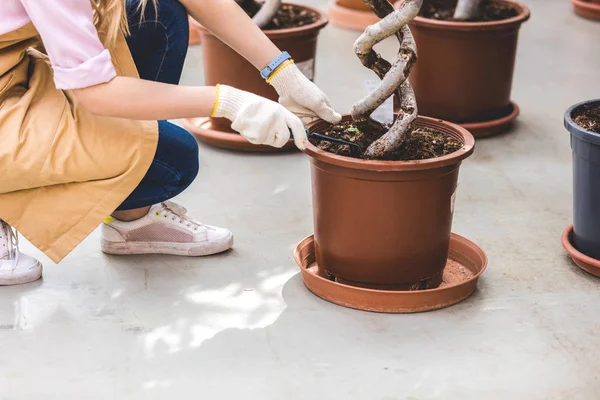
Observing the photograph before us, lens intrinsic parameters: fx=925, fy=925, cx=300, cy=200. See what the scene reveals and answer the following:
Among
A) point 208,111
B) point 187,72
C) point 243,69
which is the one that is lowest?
point 187,72

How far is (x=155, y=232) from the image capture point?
2289 mm

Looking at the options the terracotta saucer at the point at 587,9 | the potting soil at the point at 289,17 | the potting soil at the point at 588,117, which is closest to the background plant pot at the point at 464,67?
the potting soil at the point at 289,17

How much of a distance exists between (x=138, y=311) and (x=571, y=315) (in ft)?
3.08

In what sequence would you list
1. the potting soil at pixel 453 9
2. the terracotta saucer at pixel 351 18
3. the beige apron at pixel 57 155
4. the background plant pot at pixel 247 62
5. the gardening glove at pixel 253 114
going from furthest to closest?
1. the terracotta saucer at pixel 351 18
2. the potting soil at pixel 453 9
3. the background plant pot at pixel 247 62
4. the beige apron at pixel 57 155
5. the gardening glove at pixel 253 114

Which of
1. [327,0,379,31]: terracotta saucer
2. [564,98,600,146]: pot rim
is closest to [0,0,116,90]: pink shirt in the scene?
[564,98,600,146]: pot rim

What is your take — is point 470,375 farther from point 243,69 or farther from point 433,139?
point 243,69

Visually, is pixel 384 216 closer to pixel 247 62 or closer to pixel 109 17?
pixel 109 17

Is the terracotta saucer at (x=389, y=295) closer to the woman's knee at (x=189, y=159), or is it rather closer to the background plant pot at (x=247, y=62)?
the woman's knee at (x=189, y=159)

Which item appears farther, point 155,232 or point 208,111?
point 155,232

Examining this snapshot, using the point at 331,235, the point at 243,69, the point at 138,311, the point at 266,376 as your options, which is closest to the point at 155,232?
the point at 138,311

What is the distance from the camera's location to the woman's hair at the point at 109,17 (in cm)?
190

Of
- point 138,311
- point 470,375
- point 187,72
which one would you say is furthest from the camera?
point 187,72

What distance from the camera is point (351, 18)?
4.38 m

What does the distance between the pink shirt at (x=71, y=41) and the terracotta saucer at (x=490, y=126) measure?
1542mm
